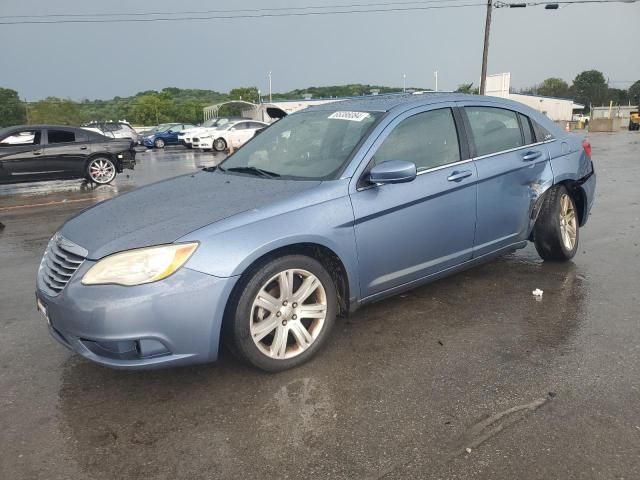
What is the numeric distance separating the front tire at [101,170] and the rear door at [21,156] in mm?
1091

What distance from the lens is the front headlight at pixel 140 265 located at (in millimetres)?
2857

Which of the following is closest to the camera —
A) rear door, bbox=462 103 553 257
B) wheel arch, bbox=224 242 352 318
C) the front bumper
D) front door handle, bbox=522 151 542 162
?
the front bumper

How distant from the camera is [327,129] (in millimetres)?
4160

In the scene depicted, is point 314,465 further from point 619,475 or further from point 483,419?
point 619,475

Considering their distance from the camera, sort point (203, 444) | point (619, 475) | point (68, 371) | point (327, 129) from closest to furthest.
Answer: point (619, 475) < point (203, 444) < point (68, 371) < point (327, 129)

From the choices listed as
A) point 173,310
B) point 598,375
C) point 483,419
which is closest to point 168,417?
point 173,310

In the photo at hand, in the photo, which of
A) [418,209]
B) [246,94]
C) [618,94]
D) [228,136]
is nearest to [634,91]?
[618,94]

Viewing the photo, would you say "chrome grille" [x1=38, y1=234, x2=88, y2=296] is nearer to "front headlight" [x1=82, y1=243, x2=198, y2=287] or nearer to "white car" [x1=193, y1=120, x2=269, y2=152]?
"front headlight" [x1=82, y1=243, x2=198, y2=287]

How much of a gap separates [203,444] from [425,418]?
1.10 meters

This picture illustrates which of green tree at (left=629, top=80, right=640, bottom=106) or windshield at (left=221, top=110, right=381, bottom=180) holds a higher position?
green tree at (left=629, top=80, right=640, bottom=106)

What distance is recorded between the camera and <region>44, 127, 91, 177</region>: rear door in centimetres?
1244

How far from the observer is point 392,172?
351 cm

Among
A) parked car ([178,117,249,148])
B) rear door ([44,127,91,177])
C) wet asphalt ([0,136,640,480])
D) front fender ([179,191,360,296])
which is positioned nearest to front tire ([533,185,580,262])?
wet asphalt ([0,136,640,480])

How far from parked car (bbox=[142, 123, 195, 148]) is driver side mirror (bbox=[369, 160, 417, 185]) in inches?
1211
